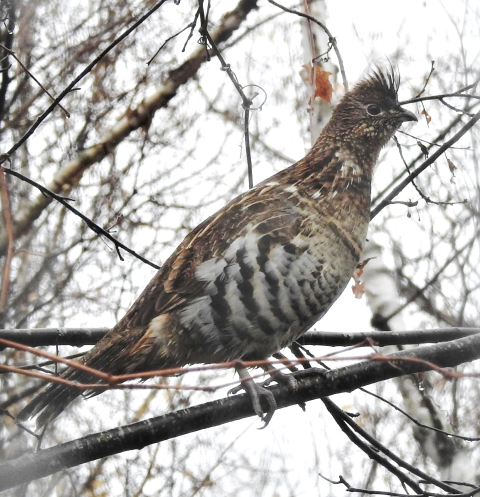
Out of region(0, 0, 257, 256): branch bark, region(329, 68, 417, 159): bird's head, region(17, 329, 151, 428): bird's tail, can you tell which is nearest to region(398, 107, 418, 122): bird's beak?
region(329, 68, 417, 159): bird's head

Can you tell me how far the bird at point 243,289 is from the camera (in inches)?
117

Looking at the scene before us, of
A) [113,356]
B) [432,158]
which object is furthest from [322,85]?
[113,356]

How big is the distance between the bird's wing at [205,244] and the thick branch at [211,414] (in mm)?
599

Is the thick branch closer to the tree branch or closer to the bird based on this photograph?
the bird

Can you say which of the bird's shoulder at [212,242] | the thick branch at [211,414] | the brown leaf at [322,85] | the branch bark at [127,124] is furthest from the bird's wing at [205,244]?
the branch bark at [127,124]

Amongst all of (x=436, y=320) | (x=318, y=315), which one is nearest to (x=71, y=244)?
(x=436, y=320)

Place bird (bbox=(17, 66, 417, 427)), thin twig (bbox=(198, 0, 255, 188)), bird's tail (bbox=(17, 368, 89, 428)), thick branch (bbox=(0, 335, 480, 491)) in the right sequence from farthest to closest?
1. thin twig (bbox=(198, 0, 255, 188))
2. bird (bbox=(17, 66, 417, 427))
3. bird's tail (bbox=(17, 368, 89, 428))
4. thick branch (bbox=(0, 335, 480, 491))

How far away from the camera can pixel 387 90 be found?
3.97m

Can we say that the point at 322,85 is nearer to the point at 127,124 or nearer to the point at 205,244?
the point at 205,244

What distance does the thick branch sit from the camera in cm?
216

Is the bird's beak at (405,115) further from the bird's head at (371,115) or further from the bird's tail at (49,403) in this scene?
the bird's tail at (49,403)

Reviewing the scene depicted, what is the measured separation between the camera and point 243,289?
9.71 ft

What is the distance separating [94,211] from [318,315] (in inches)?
198

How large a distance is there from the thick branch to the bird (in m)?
0.17
